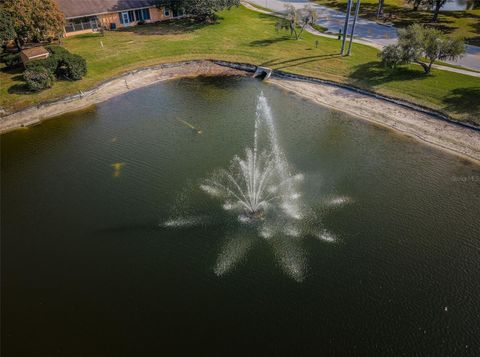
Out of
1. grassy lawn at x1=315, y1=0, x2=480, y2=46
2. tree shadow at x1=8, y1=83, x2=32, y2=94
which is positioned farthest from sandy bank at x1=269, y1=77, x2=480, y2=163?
tree shadow at x1=8, y1=83, x2=32, y2=94

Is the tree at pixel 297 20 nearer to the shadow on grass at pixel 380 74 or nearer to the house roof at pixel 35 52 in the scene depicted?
the shadow on grass at pixel 380 74

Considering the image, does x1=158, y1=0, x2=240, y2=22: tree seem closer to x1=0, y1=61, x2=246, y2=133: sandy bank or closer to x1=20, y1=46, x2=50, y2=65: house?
x1=0, y1=61, x2=246, y2=133: sandy bank

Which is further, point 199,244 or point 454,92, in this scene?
point 454,92

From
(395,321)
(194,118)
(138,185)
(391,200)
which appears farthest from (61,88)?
(395,321)

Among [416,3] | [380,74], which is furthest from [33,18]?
[416,3]

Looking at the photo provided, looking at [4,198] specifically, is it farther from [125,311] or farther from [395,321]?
[395,321]

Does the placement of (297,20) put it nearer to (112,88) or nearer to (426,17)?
(426,17)
